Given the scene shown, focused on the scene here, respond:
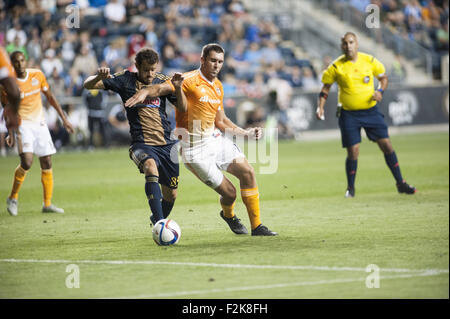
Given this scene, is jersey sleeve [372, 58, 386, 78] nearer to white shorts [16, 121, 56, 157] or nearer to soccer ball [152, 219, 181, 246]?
white shorts [16, 121, 56, 157]

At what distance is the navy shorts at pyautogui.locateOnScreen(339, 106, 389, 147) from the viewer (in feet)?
42.7

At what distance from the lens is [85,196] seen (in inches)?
564

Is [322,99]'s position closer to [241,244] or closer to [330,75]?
[330,75]

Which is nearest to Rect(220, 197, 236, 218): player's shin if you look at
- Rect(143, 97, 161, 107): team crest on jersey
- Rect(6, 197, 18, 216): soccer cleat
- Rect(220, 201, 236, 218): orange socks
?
→ Rect(220, 201, 236, 218): orange socks

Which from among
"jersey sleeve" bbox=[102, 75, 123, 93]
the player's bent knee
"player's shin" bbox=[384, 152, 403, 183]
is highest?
"jersey sleeve" bbox=[102, 75, 123, 93]

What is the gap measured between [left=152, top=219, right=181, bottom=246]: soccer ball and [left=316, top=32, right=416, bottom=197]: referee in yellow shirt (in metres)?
5.19

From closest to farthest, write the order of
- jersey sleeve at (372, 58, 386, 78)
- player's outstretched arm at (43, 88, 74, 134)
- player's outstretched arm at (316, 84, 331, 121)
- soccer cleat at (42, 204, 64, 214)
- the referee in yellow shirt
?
player's outstretched arm at (43, 88, 74, 134)
soccer cleat at (42, 204, 64, 214)
player's outstretched arm at (316, 84, 331, 121)
the referee in yellow shirt
jersey sleeve at (372, 58, 386, 78)

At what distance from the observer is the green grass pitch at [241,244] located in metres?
6.23

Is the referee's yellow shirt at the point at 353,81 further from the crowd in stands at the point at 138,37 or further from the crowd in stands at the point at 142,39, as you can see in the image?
the crowd in stands at the point at 142,39

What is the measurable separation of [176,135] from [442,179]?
7.58 m

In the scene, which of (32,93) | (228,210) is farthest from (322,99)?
(32,93)

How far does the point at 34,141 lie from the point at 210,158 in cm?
416

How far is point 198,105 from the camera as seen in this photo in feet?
29.3
